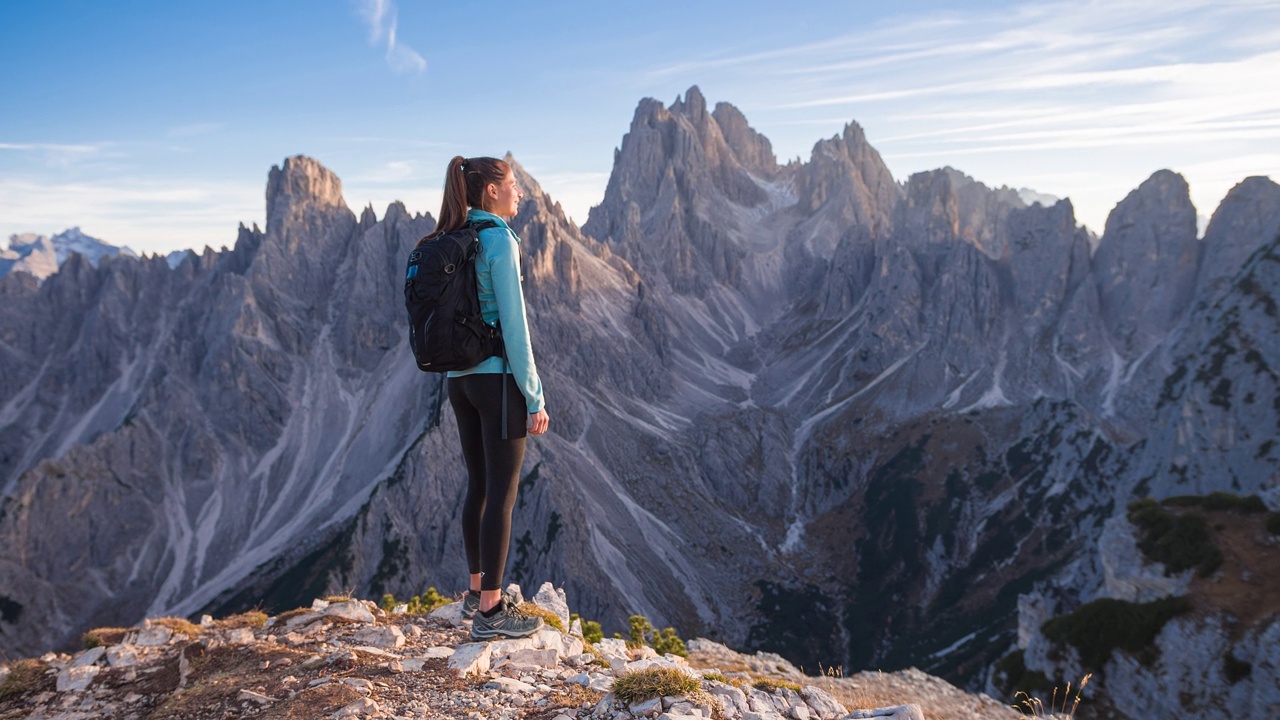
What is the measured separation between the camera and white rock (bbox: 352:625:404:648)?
38.7ft

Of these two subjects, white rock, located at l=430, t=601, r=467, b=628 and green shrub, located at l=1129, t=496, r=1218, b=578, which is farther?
green shrub, located at l=1129, t=496, r=1218, b=578

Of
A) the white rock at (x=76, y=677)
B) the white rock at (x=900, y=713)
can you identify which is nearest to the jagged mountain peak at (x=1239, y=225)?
the white rock at (x=900, y=713)

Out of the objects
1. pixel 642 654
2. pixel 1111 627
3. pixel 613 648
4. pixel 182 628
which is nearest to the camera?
pixel 182 628

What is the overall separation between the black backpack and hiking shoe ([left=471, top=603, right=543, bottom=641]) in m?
4.28

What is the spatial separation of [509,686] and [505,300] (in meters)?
5.33

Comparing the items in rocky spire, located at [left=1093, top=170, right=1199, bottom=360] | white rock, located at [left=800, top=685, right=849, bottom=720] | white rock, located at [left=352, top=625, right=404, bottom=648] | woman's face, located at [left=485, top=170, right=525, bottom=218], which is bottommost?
white rock, located at [left=800, top=685, right=849, bottom=720]

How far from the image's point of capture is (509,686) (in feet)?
32.1

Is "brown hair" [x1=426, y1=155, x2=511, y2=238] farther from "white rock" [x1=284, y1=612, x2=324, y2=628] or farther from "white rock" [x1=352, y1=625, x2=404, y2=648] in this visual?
"white rock" [x1=284, y1=612, x2=324, y2=628]

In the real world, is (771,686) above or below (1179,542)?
above

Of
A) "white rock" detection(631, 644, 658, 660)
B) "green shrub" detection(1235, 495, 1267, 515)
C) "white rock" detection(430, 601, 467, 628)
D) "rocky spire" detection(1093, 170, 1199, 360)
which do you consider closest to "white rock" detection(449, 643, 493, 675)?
"white rock" detection(430, 601, 467, 628)

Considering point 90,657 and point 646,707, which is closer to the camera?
point 646,707

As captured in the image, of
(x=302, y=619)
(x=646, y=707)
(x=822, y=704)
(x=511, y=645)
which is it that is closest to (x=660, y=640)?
(x=822, y=704)

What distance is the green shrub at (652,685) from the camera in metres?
8.80

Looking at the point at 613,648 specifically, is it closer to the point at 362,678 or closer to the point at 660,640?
the point at 362,678
